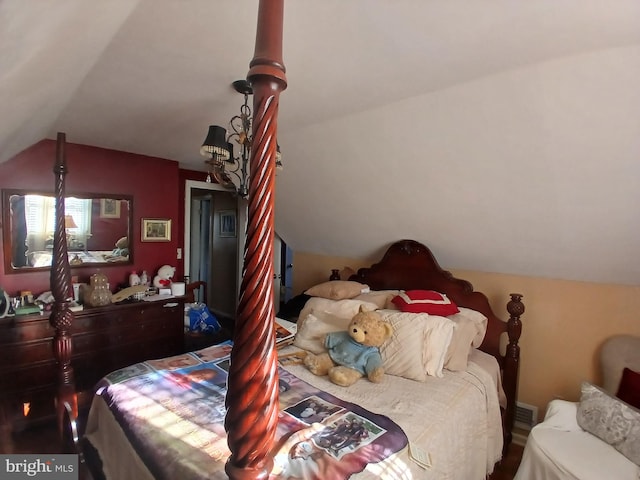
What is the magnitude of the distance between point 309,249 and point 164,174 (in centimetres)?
180

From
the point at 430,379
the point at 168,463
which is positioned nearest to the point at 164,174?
the point at 168,463

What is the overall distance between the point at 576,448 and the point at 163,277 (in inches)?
139

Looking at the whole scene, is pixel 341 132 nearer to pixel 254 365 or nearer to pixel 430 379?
pixel 430 379

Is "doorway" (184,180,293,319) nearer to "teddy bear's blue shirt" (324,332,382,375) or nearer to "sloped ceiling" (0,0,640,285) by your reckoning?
"sloped ceiling" (0,0,640,285)

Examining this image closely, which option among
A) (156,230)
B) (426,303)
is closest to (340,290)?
(426,303)

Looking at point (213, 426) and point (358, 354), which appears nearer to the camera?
point (213, 426)

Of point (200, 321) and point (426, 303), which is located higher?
point (426, 303)

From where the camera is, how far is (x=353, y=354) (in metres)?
2.07

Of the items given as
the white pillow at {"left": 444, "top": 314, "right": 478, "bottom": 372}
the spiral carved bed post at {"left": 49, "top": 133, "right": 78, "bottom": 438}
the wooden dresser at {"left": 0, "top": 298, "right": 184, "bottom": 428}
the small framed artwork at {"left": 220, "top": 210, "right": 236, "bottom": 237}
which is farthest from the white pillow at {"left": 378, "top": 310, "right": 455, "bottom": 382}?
the small framed artwork at {"left": 220, "top": 210, "right": 236, "bottom": 237}

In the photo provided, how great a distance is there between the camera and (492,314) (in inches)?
98.9

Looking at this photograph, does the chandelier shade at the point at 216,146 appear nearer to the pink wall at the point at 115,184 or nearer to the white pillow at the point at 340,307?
the white pillow at the point at 340,307

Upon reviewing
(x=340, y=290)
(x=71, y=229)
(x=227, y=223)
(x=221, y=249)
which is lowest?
(x=340, y=290)

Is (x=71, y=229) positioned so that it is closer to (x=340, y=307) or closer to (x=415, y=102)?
(x=340, y=307)

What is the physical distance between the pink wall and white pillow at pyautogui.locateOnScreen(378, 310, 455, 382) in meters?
2.66
